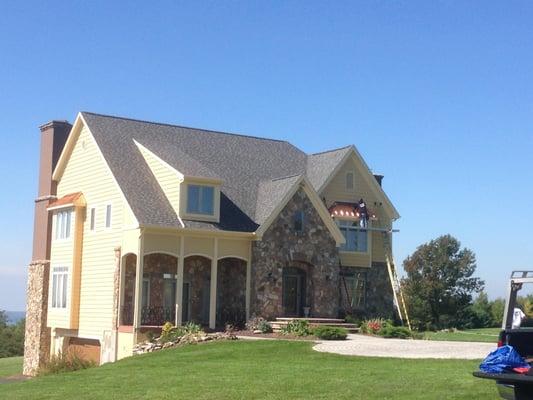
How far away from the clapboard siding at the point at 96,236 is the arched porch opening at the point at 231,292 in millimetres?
4368

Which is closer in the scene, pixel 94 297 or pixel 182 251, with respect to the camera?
pixel 182 251

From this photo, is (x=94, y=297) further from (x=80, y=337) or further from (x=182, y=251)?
(x=182, y=251)

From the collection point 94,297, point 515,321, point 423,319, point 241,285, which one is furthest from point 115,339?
point 423,319

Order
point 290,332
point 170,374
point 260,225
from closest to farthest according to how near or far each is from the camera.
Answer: point 170,374
point 290,332
point 260,225

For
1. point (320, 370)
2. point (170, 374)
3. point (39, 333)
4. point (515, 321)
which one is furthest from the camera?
point (39, 333)

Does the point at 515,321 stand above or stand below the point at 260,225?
below

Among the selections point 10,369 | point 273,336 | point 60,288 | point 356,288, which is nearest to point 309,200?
point 356,288

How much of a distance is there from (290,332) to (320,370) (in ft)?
35.8

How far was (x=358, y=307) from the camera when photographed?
37531mm

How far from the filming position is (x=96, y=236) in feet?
113

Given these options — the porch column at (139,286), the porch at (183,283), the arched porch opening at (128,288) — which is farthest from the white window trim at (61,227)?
the porch column at (139,286)

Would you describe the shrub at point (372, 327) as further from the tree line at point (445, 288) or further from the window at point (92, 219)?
the tree line at point (445, 288)

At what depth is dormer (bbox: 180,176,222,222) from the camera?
105 ft

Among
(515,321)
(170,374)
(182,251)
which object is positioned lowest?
(170,374)
